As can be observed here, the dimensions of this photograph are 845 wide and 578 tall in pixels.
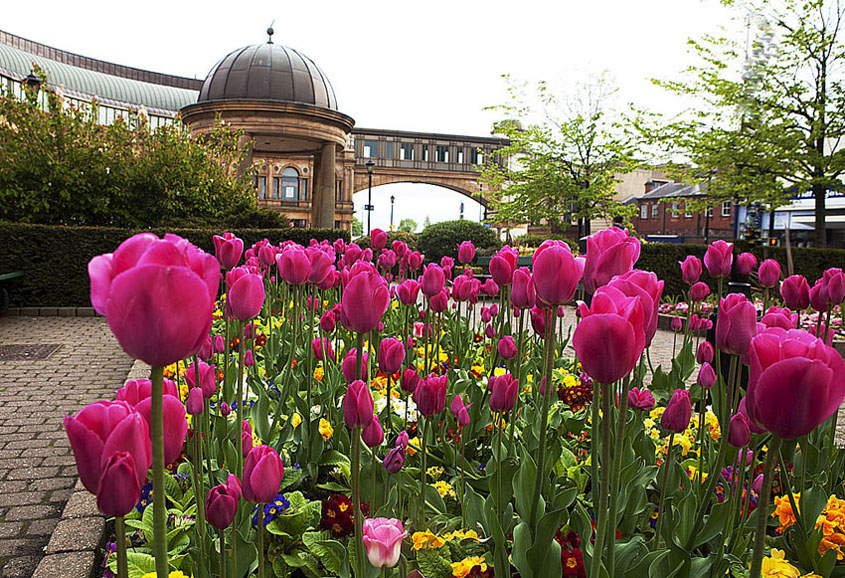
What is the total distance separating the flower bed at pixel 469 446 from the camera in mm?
734

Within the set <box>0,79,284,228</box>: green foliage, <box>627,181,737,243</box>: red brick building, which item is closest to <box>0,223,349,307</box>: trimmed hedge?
<box>0,79,284,228</box>: green foliage

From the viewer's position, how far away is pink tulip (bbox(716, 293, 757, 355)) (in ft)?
4.72

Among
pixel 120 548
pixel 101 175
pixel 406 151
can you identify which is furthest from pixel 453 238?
pixel 406 151

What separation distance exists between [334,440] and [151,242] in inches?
84.2

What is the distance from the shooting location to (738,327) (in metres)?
1.45

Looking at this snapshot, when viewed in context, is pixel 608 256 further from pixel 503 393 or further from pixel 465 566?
pixel 465 566

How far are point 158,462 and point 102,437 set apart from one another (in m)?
0.08

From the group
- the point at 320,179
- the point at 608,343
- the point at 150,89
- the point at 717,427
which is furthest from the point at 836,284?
the point at 150,89

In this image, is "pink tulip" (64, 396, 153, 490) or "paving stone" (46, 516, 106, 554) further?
"paving stone" (46, 516, 106, 554)

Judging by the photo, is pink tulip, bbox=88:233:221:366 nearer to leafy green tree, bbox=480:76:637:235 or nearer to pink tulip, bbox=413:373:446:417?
pink tulip, bbox=413:373:446:417

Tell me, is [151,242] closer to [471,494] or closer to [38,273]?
[471,494]

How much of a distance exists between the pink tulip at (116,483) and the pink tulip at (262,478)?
360 mm

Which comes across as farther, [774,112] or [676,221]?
[676,221]

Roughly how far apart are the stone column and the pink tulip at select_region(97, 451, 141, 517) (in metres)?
23.6
